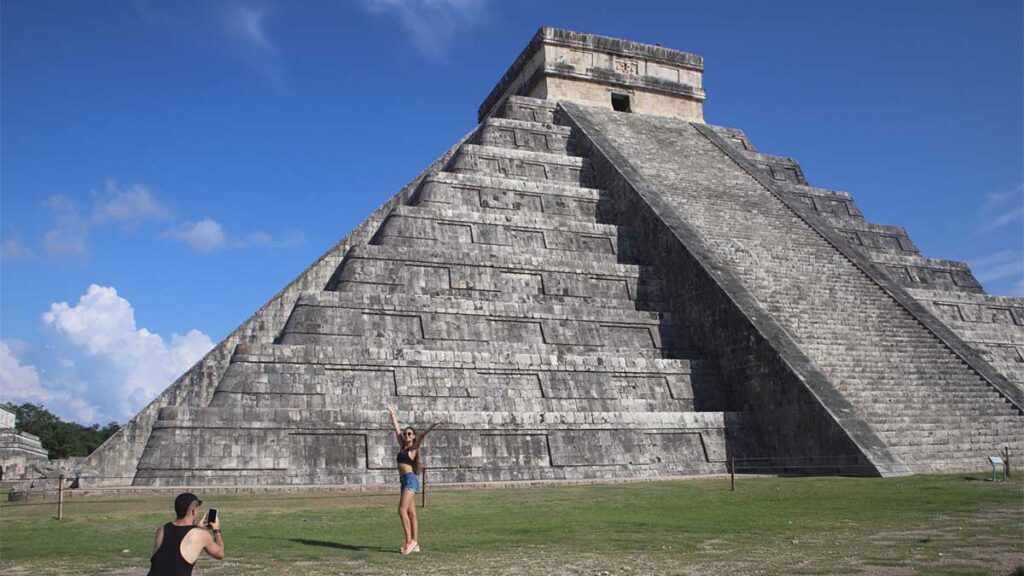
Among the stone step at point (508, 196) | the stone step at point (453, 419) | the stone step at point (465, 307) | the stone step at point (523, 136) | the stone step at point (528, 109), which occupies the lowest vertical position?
the stone step at point (453, 419)

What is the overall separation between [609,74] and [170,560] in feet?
81.2

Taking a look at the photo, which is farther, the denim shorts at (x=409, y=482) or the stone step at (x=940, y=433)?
the stone step at (x=940, y=433)

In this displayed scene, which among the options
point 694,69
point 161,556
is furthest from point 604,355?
point 694,69

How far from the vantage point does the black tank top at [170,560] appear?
4332 millimetres

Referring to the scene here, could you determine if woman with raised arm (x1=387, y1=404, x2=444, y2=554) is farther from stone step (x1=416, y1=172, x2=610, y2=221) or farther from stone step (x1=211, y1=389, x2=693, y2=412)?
stone step (x1=416, y1=172, x2=610, y2=221)

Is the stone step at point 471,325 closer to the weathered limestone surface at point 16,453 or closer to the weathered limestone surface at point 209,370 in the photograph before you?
the weathered limestone surface at point 209,370

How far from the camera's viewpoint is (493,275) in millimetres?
17578

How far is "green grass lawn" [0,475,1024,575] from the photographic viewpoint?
6.24 m

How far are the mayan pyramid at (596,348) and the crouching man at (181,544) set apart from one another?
828cm

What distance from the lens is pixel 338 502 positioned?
10805mm

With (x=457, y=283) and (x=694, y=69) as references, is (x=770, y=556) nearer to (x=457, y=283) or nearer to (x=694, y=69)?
(x=457, y=283)

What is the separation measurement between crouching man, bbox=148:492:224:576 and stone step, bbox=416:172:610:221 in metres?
14.9

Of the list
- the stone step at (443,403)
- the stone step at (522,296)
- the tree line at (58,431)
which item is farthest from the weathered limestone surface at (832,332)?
the tree line at (58,431)

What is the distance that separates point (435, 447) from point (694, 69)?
19.1m
